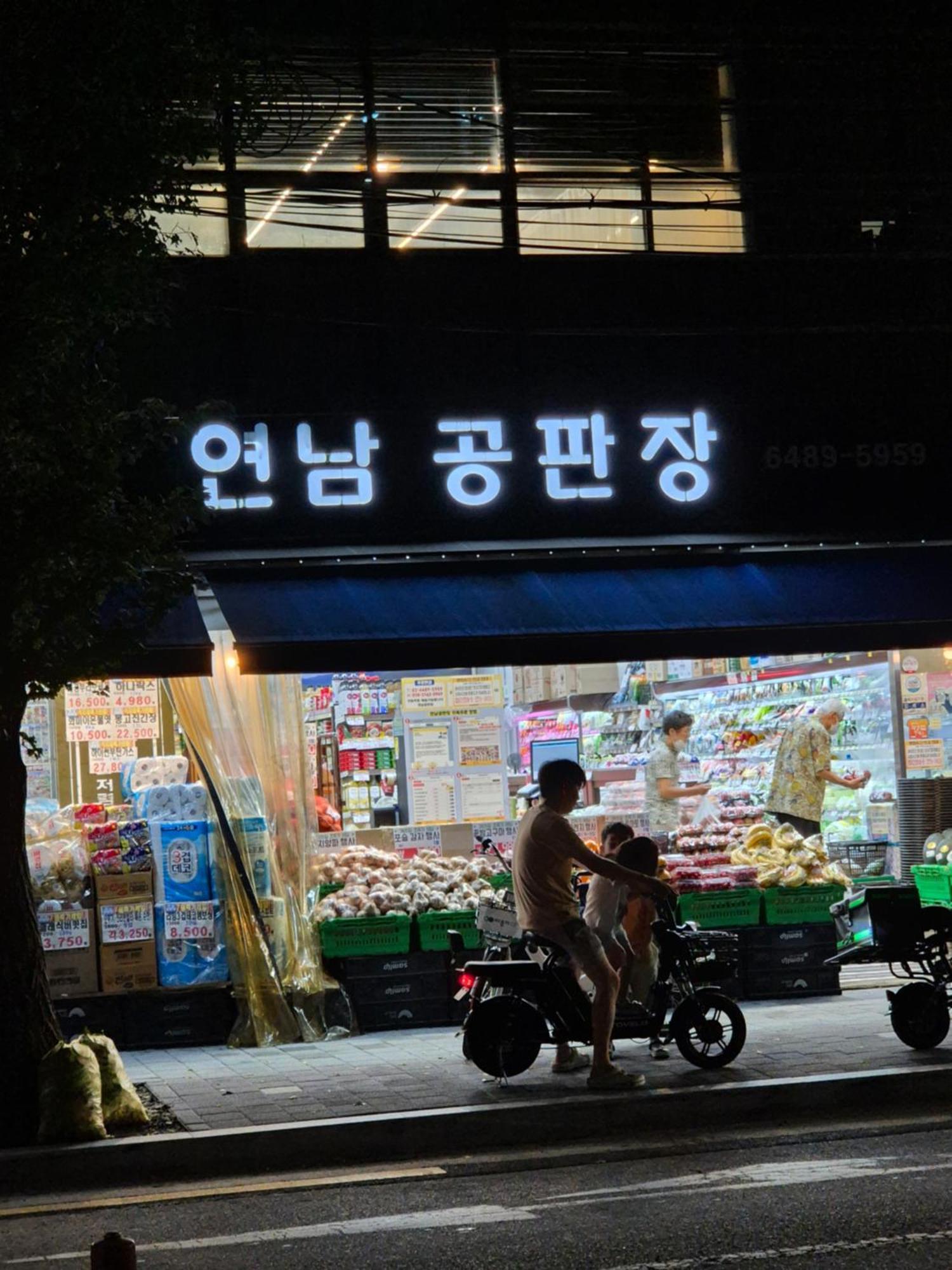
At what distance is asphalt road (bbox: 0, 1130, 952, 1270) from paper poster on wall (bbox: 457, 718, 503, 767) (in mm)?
6898

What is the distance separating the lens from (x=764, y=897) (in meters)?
13.5

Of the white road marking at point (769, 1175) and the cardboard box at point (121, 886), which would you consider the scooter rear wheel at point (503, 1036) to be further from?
the cardboard box at point (121, 886)

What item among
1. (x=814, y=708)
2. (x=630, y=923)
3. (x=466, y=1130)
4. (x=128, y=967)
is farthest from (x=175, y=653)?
(x=814, y=708)

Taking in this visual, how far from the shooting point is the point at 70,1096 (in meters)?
9.21

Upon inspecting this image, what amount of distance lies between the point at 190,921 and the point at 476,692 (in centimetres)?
402

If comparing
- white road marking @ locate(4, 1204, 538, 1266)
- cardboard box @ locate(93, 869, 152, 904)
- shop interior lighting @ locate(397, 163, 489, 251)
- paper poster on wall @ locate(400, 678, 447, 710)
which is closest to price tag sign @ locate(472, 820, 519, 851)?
paper poster on wall @ locate(400, 678, 447, 710)

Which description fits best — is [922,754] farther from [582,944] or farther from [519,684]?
[582,944]

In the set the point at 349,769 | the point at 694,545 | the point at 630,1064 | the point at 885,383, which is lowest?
the point at 630,1064

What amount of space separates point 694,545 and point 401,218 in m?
3.93

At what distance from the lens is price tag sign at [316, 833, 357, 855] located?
1370 centimetres

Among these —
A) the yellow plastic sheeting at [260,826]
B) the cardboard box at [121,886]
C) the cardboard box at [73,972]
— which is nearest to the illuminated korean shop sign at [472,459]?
the yellow plastic sheeting at [260,826]

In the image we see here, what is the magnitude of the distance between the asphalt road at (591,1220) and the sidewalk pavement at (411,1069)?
4.52ft

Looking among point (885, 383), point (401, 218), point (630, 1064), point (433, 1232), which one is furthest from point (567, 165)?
point (433, 1232)

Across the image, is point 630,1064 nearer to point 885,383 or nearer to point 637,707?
point 637,707
